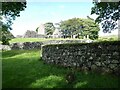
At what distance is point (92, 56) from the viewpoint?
15586 millimetres

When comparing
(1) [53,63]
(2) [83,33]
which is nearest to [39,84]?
(1) [53,63]

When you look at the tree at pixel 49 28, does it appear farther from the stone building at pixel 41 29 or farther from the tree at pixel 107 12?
the tree at pixel 107 12

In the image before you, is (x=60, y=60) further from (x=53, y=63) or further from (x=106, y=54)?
(x=106, y=54)

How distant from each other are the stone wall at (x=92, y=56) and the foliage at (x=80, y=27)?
76.9m

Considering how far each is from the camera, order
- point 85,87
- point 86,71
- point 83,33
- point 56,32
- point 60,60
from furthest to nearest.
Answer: point 56,32 < point 83,33 < point 60,60 < point 86,71 < point 85,87

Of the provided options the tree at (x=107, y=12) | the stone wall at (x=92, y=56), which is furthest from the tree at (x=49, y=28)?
the stone wall at (x=92, y=56)

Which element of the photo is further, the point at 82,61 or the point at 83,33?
the point at 83,33

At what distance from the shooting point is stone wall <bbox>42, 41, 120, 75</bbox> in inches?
564

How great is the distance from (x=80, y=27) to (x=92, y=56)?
92839mm

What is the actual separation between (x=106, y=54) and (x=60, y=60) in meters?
5.97

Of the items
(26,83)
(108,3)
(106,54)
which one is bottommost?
(26,83)

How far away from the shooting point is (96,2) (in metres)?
28.8

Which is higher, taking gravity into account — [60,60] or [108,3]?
[108,3]

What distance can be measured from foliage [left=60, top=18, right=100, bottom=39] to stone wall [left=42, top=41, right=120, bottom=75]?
76862 millimetres
